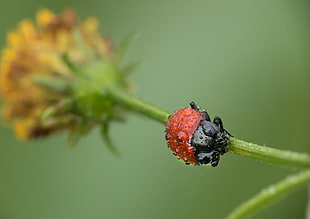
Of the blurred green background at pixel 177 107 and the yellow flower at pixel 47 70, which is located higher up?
the blurred green background at pixel 177 107

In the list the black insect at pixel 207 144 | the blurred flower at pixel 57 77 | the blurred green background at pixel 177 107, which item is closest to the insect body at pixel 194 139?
the black insect at pixel 207 144

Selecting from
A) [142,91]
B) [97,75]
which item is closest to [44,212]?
[142,91]

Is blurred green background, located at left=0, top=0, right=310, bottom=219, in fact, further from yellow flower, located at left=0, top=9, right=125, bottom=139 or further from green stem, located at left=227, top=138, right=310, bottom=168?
green stem, located at left=227, top=138, right=310, bottom=168

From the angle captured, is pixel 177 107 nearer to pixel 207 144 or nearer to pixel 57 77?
pixel 57 77

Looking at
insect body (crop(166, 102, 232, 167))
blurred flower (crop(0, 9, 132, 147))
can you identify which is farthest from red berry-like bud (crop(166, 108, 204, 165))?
blurred flower (crop(0, 9, 132, 147))

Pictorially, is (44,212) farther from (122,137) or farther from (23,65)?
(23,65)

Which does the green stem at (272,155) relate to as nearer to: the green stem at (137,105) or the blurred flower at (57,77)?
the green stem at (137,105)
